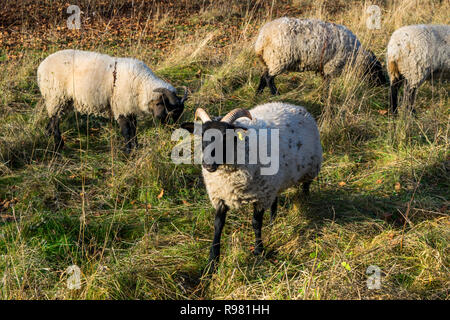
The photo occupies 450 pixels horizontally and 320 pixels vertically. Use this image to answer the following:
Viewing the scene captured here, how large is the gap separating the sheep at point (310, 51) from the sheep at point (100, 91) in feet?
6.39

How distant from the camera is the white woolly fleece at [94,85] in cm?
628

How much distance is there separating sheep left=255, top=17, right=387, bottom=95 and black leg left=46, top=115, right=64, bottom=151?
3.33 m

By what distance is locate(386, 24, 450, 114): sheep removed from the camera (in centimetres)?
676

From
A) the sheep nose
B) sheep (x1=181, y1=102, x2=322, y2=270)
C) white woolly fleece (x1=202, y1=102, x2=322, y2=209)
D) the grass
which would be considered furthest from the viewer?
white woolly fleece (x1=202, y1=102, x2=322, y2=209)

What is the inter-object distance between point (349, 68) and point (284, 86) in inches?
48.7

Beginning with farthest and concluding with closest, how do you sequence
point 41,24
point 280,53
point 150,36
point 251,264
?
point 41,24
point 150,36
point 280,53
point 251,264

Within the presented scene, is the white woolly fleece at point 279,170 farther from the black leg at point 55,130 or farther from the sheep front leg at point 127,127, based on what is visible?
the black leg at point 55,130

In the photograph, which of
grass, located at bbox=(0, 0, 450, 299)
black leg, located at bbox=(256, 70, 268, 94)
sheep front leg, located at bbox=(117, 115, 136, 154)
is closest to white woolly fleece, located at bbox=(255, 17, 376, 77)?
black leg, located at bbox=(256, 70, 268, 94)

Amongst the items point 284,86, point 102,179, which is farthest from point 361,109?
point 102,179

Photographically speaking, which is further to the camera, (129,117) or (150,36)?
(150,36)

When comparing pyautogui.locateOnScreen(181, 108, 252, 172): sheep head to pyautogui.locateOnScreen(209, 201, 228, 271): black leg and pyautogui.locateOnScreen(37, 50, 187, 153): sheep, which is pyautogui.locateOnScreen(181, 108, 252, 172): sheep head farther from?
pyautogui.locateOnScreen(37, 50, 187, 153): sheep

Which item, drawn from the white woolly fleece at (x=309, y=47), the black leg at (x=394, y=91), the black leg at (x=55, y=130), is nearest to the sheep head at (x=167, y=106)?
the black leg at (x=55, y=130)

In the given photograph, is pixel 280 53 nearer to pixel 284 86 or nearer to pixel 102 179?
pixel 284 86
